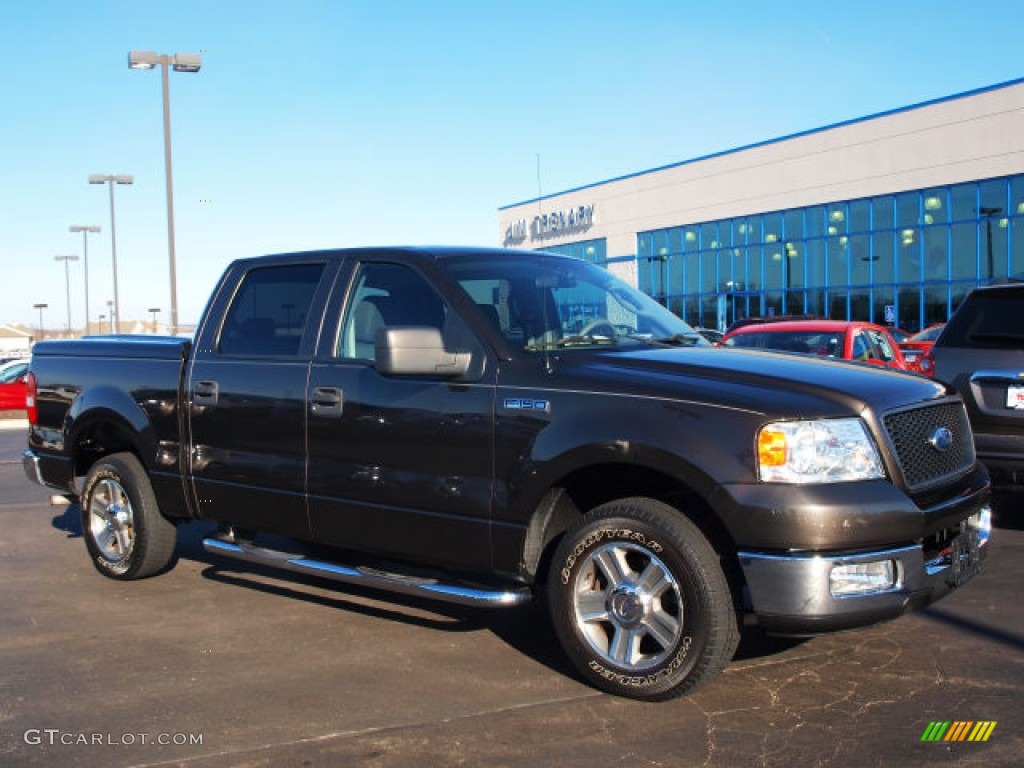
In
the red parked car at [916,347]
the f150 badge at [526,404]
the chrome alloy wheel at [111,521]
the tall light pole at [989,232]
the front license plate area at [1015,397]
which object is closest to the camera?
the f150 badge at [526,404]

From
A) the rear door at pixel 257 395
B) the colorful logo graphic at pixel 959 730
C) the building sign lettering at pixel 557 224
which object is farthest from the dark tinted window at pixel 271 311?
the building sign lettering at pixel 557 224

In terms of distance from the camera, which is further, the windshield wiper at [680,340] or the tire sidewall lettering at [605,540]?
the windshield wiper at [680,340]

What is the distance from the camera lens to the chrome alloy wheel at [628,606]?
412 centimetres

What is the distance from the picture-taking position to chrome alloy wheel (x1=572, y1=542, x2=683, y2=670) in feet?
13.5

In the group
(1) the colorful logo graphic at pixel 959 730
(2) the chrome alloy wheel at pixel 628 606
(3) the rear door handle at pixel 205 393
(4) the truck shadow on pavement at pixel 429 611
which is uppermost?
(3) the rear door handle at pixel 205 393

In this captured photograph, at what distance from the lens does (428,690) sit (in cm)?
438

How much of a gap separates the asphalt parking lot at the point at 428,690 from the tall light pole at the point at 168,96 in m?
15.4

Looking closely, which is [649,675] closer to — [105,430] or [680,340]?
[680,340]

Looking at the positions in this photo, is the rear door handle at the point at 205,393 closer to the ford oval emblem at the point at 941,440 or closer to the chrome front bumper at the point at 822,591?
the chrome front bumper at the point at 822,591

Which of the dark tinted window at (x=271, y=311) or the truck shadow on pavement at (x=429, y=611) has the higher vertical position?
the dark tinted window at (x=271, y=311)

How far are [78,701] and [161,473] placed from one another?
6.15 feet

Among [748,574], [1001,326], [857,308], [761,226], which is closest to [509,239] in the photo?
[761,226]

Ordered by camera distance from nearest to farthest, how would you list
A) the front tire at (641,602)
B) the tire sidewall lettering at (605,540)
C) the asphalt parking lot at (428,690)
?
the asphalt parking lot at (428,690) < the front tire at (641,602) < the tire sidewall lettering at (605,540)

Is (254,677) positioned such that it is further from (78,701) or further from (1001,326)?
(1001,326)
